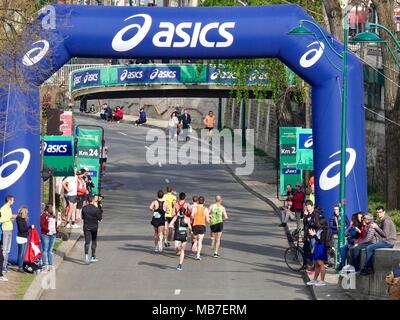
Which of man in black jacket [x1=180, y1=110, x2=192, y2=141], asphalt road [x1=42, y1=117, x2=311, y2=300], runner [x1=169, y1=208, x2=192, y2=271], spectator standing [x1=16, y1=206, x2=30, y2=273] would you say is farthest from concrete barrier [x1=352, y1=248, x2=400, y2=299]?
man in black jacket [x1=180, y1=110, x2=192, y2=141]

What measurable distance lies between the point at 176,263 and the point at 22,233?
4.14 meters

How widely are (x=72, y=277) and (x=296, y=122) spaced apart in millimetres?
27041

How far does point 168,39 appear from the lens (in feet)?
99.2

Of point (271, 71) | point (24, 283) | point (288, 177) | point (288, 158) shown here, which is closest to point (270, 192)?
point (288, 177)

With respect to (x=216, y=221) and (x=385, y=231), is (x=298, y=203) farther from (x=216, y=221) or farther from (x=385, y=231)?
(x=385, y=231)

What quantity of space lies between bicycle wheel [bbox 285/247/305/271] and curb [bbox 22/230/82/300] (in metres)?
5.18

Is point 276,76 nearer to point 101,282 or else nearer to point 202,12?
point 202,12

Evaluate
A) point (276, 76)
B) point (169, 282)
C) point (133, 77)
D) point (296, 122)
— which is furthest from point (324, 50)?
point (133, 77)

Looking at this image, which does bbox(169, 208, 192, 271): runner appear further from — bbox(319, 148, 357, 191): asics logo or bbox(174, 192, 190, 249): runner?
bbox(319, 148, 357, 191): asics logo

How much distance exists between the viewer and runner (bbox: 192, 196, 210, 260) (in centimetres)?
3105

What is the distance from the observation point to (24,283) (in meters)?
27.0

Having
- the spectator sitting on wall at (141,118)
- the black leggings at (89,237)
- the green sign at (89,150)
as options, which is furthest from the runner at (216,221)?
the spectator sitting on wall at (141,118)

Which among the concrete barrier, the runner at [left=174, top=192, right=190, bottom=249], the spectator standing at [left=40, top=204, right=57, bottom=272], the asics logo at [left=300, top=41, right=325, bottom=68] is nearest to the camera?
the concrete barrier

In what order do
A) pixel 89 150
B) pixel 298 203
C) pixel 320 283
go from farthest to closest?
pixel 89 150 → pixel 298 203 → pixel 320 283
